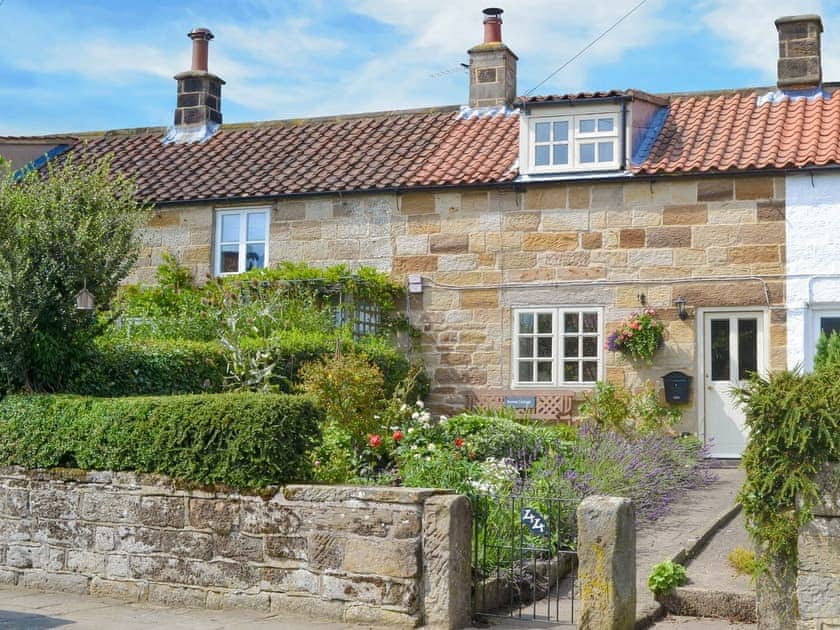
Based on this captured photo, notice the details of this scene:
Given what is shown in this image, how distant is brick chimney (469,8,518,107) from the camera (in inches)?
696

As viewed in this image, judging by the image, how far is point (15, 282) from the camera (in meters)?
9.21

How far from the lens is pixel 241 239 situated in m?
17.2

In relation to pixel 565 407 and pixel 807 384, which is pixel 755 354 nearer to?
pixel 565 407

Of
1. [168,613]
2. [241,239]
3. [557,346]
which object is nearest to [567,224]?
[557,346]

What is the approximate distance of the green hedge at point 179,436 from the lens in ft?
25.0

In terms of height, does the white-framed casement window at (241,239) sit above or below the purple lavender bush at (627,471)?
above

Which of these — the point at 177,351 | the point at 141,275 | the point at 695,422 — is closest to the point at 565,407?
the point at 695,422

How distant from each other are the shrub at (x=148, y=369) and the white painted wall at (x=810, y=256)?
7.51 metres

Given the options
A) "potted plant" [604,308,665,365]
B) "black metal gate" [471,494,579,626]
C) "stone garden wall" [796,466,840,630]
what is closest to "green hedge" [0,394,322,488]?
"black metal gate" [471,494,579,626]

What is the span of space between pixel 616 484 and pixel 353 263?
743cm

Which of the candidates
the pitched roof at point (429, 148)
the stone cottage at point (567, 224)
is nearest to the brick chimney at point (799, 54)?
the stone cottage at point (567, 224)

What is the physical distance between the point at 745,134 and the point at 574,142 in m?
2.41

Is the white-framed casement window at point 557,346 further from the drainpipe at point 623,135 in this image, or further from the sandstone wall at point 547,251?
the drainpipe at point 623,135

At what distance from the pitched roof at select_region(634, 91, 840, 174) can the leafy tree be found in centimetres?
789
